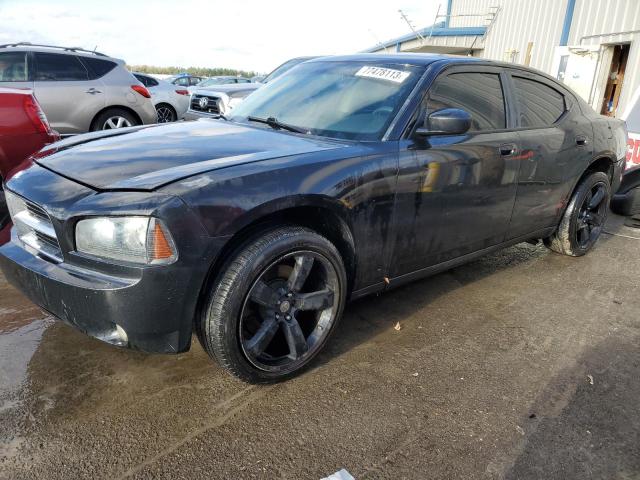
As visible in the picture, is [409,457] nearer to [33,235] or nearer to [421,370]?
[421,370]

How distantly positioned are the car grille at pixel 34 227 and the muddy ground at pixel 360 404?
68 cm

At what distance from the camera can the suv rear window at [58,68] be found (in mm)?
7469

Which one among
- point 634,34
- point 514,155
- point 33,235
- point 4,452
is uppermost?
point 634,34

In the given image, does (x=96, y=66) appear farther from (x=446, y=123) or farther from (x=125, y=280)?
(x=125, y=280)

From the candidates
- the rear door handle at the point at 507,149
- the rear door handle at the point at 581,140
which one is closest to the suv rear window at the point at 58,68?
the rear door handle at the point at 507,149

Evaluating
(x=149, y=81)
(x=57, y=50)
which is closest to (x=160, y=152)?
(x=57, y=50)

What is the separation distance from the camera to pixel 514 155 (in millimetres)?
3486

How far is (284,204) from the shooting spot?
2.34 m

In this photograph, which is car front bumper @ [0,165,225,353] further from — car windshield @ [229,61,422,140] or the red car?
the red car

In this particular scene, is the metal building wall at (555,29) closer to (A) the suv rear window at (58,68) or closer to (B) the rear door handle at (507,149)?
(B) the rear door handle at (507,149)

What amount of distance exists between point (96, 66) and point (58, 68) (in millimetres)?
574

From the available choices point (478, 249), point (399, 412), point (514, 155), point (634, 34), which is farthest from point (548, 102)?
point (634, 34)

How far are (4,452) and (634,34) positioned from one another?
1341 cm

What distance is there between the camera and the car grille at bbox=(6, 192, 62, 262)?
7.48 ft
